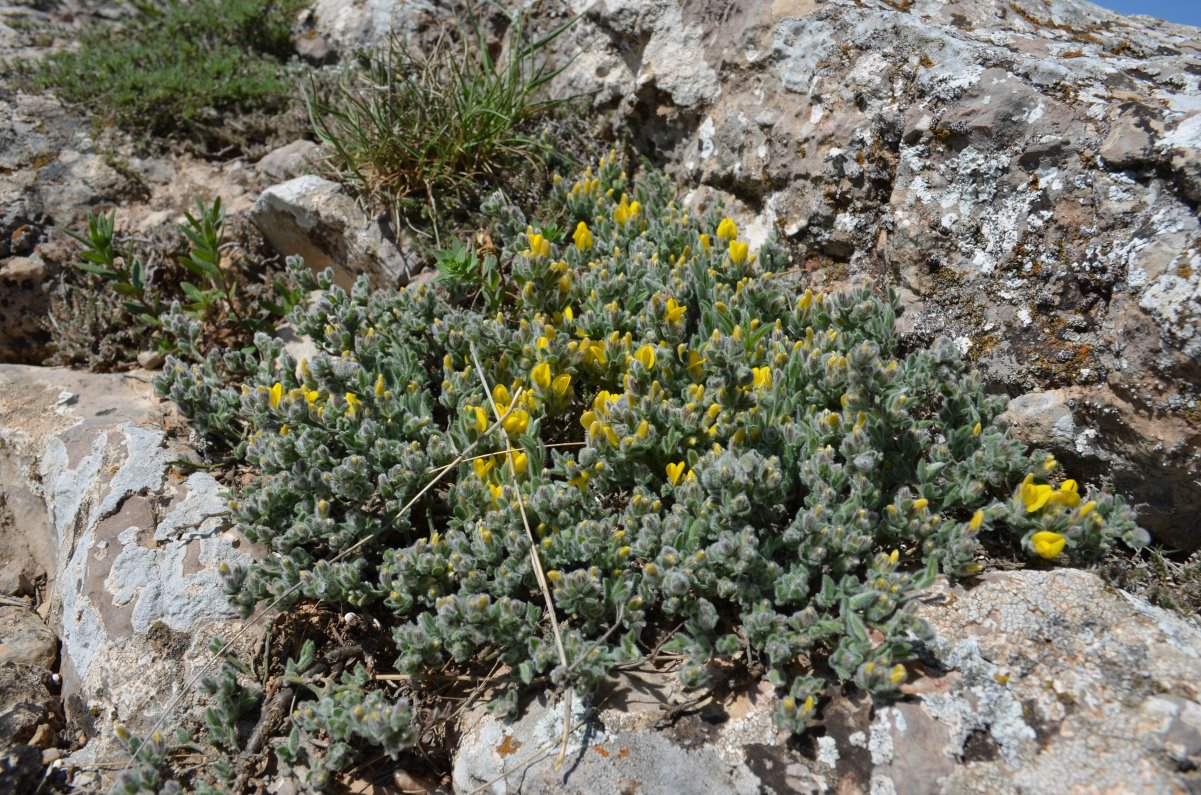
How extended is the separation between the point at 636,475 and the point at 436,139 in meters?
2.58

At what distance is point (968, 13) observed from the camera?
159 inches

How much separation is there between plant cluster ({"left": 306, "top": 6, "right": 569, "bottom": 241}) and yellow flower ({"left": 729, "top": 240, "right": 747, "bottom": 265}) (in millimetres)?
1529

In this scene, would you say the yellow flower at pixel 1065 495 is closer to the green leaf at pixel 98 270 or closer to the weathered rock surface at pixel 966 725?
the weathered rock surface at pixel 966 725

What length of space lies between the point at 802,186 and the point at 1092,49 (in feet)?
4.50

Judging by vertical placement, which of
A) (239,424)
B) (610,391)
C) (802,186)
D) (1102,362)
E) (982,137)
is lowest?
(239,424)

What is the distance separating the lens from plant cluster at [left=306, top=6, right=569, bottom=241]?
4730 millimetres

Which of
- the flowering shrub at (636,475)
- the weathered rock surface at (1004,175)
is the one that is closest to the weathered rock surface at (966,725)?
the flowering shrub at (636,475)

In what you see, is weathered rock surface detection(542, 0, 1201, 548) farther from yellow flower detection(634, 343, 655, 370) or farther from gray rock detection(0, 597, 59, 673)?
gray rock detection(0, 597, 59, 673)

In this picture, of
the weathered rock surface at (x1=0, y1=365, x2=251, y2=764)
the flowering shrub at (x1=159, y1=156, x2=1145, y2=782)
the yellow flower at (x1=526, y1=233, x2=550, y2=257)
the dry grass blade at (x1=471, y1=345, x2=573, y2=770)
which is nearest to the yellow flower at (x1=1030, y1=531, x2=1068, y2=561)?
the flowering shrub at (x1=159, y1=156, x2=1145, y2=782)

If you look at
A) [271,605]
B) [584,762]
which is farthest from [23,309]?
[584,762]

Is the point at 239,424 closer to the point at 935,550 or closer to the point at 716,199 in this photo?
the point at 716,199

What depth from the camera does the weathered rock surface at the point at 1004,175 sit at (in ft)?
9.52

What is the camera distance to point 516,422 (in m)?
3.34

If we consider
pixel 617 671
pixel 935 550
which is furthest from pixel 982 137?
pixel 617 671
